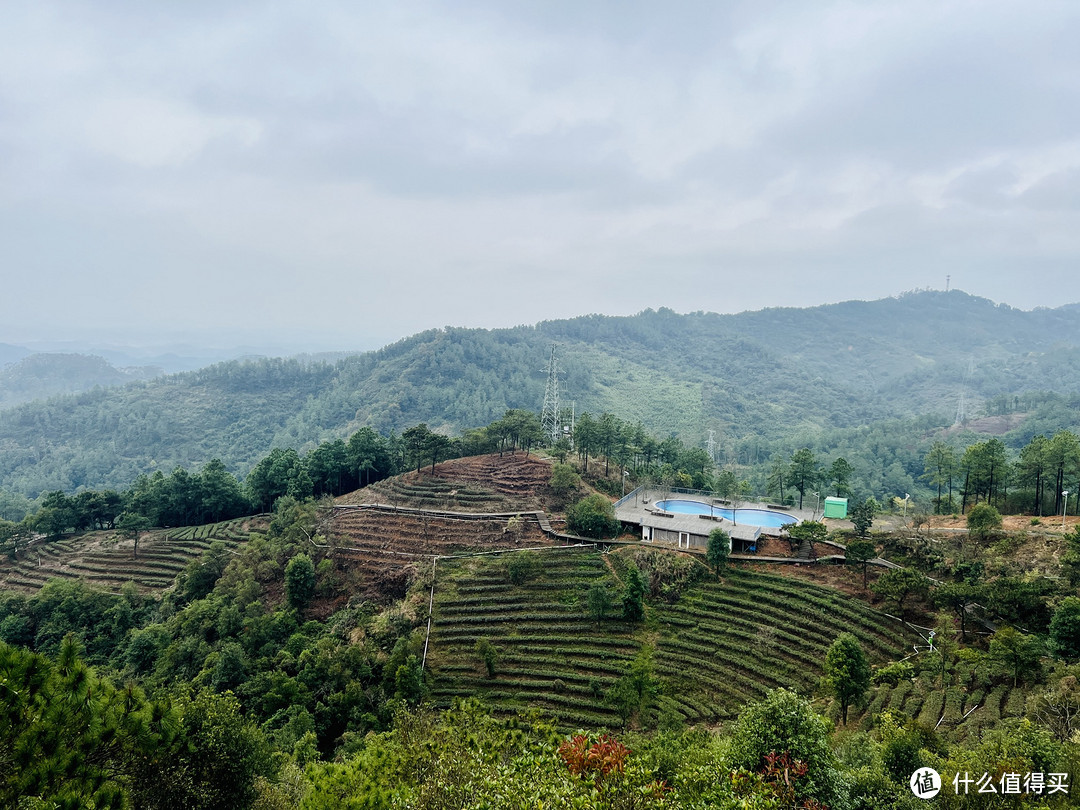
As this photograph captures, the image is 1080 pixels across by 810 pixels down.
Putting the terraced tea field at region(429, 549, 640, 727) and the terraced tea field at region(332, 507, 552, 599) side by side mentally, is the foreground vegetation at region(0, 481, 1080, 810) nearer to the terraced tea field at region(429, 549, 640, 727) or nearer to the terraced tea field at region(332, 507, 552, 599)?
the terraced tea field at region(429, 549, 640, 727)

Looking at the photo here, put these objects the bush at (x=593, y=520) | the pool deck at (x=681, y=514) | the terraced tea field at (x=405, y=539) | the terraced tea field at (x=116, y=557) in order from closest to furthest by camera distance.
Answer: the terraced tea field at (x=405, y=539) → the pool deck at (x=681, y=514) → the bush at (x=593, y=520) → the terraced tea field at (x=116, y=557)

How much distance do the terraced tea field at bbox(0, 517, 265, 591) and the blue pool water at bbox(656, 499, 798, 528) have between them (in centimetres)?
3784

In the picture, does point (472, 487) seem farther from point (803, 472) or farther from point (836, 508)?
point (836, 508)

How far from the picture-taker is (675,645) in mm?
30344

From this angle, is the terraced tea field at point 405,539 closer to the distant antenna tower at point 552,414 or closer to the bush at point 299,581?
the bush at point 299,581

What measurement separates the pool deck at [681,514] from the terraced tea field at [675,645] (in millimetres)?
4629

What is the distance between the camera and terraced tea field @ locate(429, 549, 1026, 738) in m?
26.1

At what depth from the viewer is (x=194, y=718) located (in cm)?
1554

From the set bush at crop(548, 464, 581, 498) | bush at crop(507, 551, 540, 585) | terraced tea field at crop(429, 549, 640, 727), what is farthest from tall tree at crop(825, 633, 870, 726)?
bush at crop(548, 464, 581, 498)

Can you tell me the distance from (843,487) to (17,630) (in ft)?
213

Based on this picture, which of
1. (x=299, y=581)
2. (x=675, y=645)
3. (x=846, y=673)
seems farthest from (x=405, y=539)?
(x=846, y=673)

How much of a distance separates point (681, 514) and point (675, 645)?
1390 centimetres

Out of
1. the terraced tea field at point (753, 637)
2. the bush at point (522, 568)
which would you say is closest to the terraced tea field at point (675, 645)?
the terraced tea field at point (753, 637)

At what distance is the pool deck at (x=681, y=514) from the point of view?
39.0 m
